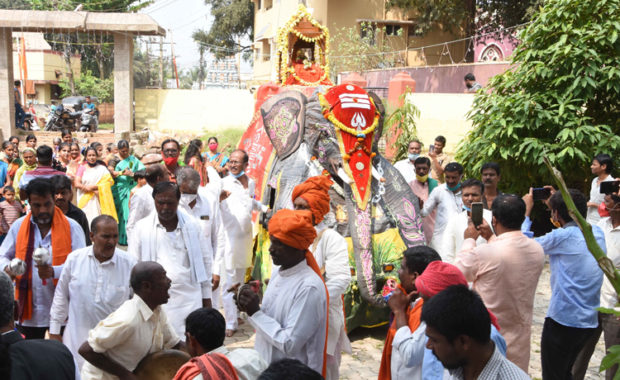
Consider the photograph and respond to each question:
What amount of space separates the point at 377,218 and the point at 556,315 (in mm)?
1989

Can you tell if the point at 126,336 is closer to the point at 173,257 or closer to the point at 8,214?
the point at 173,257

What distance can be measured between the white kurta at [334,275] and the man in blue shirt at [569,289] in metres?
1.46

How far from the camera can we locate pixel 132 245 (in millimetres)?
4559

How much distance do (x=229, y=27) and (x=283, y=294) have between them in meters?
35.8

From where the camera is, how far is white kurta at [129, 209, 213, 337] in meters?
4.44

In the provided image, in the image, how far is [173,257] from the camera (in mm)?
4461

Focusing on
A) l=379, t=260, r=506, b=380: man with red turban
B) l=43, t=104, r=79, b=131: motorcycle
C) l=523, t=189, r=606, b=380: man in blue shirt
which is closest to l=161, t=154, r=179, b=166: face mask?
l=379, t=260, r=506, b=380: man with red turban

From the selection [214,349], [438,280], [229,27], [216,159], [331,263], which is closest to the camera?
[214,349]

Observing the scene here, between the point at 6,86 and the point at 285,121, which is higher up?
the point at 6,86

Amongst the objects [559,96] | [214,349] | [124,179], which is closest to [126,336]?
[214,349]

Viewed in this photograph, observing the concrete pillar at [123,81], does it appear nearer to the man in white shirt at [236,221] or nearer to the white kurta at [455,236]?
the man in white shirt at [236,221]

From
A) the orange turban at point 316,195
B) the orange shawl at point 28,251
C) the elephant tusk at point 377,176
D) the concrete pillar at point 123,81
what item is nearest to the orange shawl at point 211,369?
the orange turban at point 316,195

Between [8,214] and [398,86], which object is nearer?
[8,214]

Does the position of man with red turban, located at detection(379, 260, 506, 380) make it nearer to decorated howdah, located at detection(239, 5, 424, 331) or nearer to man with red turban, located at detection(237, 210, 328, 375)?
man with red turban, located at detection(237, 210, 328, 375)
